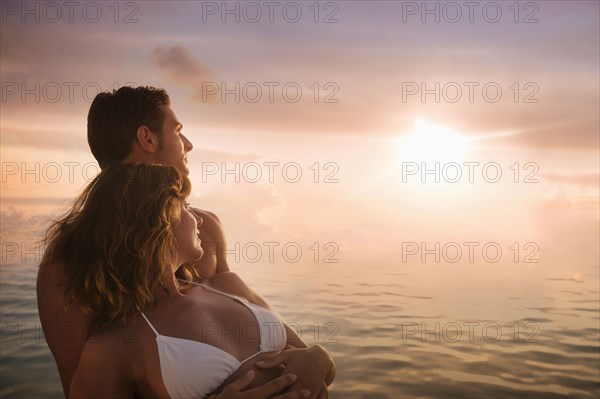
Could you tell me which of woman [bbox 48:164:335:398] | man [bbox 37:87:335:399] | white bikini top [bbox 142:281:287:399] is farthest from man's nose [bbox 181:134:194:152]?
white bikini top [bbox 142:281:287:399]

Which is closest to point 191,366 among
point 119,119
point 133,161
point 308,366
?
point 308,366

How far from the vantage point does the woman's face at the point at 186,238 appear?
5.91ft

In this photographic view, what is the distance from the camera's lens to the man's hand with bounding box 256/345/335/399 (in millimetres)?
1732

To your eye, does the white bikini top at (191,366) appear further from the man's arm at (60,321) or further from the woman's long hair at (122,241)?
the man's arm at (60,321)

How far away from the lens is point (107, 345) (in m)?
1.57

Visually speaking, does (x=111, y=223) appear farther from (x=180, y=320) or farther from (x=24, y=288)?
(x=24, y=288)

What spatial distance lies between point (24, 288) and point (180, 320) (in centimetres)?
673

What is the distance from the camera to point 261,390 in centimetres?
163

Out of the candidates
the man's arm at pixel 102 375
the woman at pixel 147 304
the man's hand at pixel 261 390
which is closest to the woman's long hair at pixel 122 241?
the woman at pixel 147 304

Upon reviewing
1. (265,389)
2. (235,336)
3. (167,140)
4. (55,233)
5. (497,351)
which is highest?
(167,140)

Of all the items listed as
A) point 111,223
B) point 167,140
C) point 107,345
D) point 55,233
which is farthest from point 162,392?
point 167,140

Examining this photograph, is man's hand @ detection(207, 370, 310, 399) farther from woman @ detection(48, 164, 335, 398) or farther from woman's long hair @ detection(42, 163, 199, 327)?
woman's long hair @ detection(42, 163, 199, 327)

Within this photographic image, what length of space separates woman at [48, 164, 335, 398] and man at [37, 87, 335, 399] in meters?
0.06

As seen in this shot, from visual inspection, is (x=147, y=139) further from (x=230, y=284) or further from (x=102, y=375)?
(x=102, y=375)
